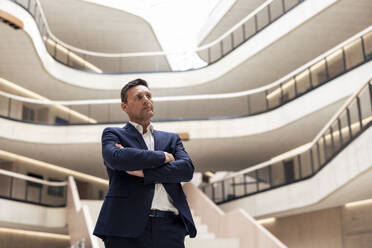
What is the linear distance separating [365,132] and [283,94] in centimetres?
717

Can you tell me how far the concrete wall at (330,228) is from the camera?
1488 cm

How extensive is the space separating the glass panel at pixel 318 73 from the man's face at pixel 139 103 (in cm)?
1264

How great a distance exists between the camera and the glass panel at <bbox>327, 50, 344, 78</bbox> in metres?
14.3

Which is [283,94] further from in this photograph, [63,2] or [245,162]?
[63,2]

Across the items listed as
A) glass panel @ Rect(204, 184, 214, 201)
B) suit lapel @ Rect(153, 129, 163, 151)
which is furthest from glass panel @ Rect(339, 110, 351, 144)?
glass panel @ Rect(204, 184, 214, 201)

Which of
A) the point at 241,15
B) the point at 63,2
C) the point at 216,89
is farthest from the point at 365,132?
the point at 63,2

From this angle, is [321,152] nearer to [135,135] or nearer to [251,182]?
[251,182]

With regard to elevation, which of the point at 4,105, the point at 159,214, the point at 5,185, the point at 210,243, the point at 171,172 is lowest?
the point at 210,243

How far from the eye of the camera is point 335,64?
47.4 feet

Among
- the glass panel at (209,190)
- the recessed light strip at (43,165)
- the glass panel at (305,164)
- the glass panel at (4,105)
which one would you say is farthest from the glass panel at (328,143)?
the recessed light strip at (43,165)

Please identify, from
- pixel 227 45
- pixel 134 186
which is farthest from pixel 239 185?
pixel 134 186

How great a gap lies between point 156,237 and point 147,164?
1.41ft

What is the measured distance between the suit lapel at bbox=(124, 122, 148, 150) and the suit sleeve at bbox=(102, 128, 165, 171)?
19 cm

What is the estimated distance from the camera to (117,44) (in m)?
25.2
